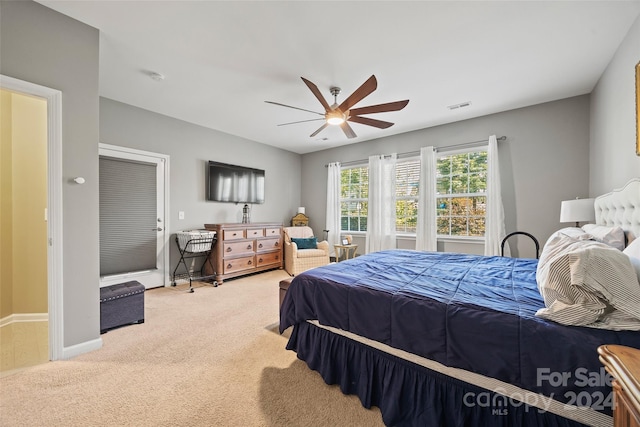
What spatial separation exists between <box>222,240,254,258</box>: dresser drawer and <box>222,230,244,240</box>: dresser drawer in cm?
9

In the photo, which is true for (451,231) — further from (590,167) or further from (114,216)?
(114,216)

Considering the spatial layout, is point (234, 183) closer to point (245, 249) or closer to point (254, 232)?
point (254, 232)

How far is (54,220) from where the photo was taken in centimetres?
196

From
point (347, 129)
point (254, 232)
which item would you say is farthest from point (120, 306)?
point (347, 129)

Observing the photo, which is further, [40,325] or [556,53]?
[40,325]

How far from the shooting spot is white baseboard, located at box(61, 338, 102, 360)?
6.56 feet

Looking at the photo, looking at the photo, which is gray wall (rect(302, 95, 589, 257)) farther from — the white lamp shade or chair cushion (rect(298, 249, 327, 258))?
chair cushion (rect(298, 249, 327, 258))

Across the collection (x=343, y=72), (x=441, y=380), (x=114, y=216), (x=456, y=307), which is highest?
(x=343, y=72)

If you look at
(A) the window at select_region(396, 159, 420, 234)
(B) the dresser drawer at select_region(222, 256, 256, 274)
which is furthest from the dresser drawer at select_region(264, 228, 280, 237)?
(A) the window at select_region(396, 159, 420, 234)

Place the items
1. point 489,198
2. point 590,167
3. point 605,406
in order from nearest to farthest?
point 605,406, point 590,167, point 489,198

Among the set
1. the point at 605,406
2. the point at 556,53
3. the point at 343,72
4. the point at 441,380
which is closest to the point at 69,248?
the point at 441,380

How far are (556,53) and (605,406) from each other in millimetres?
2947

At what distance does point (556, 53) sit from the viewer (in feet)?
7.98

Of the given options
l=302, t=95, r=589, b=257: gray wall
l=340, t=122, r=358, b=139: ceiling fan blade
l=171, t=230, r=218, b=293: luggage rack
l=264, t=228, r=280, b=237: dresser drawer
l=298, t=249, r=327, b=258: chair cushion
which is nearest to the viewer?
l=340, t=122, r=358, b=139: ceiling fan blade
